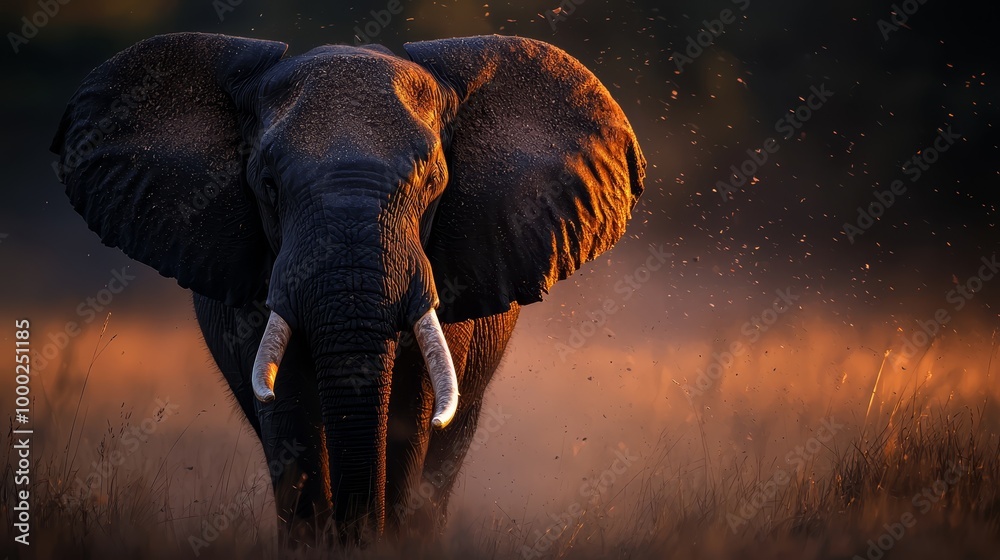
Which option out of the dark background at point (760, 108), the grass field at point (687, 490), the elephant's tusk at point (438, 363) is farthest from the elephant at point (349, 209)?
the dark background at point (760, 108)

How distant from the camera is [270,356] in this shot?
17.0ft

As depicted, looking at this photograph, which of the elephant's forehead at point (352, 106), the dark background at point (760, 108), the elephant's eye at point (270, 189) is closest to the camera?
the elephant's forehead at point (352, 106)

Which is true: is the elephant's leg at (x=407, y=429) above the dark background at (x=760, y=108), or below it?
above

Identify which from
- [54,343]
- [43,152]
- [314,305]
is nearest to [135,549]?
[314,305]

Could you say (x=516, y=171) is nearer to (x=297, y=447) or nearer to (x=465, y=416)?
(x=297, y=447)

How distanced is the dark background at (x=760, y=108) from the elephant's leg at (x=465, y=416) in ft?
26.2

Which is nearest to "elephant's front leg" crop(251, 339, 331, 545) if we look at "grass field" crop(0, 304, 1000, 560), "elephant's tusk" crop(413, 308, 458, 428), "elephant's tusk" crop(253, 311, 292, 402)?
"grass field" crop(0, 304, 1000, 560)

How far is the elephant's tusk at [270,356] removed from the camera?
5.01m

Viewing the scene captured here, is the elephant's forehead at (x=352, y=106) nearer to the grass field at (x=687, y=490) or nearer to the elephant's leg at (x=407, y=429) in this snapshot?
the elephant's leg at (x=407, y=429)

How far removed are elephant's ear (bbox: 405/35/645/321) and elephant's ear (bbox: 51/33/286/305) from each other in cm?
88

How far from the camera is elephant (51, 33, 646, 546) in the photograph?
17.6 ft

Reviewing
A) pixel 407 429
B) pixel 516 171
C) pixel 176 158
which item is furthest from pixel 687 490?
pixel 176 158

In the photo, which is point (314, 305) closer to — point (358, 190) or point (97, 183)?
point (358, 190)

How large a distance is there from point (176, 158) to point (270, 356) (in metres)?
1.58
